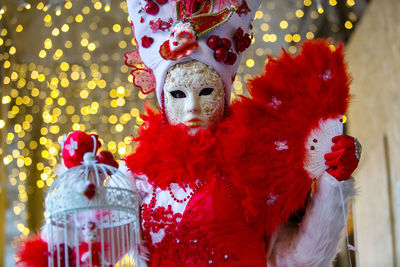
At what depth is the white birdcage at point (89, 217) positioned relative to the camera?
50.8 inches

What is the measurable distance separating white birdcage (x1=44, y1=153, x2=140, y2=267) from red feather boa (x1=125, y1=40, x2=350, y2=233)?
0.58ft

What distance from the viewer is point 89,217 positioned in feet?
4.44

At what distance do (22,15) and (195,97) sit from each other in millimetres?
1620

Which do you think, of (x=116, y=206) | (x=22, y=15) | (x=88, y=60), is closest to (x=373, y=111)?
(x=88, y=60)

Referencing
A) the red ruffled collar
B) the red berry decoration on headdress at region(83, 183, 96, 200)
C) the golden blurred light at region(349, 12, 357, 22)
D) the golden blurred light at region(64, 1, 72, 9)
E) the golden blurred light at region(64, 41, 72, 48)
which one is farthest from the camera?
the golden blurred light at region(349, 12, 357, 22)

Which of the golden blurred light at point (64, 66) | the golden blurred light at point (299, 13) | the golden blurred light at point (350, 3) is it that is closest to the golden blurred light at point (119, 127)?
the golden blurred light at point (64, 66)

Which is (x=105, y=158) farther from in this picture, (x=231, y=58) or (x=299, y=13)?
(x=299, y=13)

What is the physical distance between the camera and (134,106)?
2996 millimetres

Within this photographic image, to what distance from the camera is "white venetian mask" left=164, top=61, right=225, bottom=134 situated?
1.57m

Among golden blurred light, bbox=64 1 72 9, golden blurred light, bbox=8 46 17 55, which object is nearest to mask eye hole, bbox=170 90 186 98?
golden blurred light, bbox=64 1 72 9

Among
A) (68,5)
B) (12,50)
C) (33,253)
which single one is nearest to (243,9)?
(33,253)

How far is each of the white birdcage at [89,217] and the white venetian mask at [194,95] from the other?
26 cm

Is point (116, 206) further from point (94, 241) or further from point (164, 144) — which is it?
point (164, 144)

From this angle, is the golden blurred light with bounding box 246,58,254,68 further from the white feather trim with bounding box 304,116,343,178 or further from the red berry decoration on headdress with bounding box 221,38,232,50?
the white feather trim with bounding box 304,116,343,178
